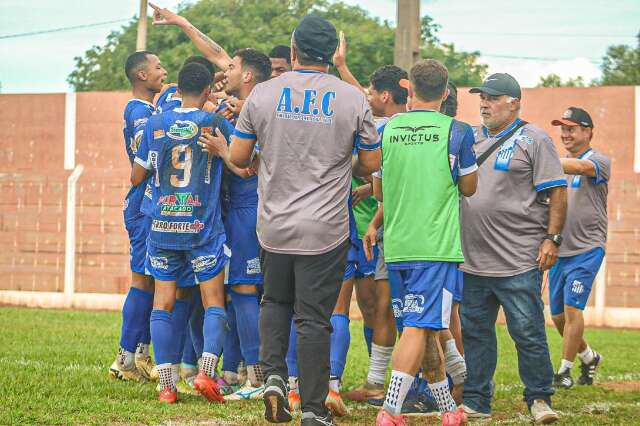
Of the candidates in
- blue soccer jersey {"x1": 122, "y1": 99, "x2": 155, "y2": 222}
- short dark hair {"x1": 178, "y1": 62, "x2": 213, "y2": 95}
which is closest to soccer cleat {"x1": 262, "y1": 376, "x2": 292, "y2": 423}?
short dark hair {"x1": 178, "y1": 62, "x2": 213, "y2": 95}

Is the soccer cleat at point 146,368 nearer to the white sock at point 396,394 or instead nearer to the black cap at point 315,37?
the white sock at point 396,394

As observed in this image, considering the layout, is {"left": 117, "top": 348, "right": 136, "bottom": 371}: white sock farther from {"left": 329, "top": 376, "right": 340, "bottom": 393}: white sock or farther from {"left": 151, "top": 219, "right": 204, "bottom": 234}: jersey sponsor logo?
{"left": 329, "top": 376, "right": 340, "bottom": 393}: white sock

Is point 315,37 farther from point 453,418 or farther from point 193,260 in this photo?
point 453,418

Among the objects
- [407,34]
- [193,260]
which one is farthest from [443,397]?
[407,34]

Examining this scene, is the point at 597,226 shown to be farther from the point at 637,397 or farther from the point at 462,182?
the point at 462,182

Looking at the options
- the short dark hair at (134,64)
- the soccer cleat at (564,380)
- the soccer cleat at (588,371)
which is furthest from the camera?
the soccer cleat at (588,371)

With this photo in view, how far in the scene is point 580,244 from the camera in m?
9.72

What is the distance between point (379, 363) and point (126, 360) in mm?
2027

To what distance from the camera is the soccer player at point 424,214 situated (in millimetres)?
6184

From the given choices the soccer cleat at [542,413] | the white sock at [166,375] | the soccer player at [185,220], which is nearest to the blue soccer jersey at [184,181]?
the soccer player at [185,220]

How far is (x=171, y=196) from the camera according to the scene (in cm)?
715

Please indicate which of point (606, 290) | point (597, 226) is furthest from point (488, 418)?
point (606, 290)

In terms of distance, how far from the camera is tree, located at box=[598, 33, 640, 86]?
41.6 metres

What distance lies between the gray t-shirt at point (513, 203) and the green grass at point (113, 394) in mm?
1074
